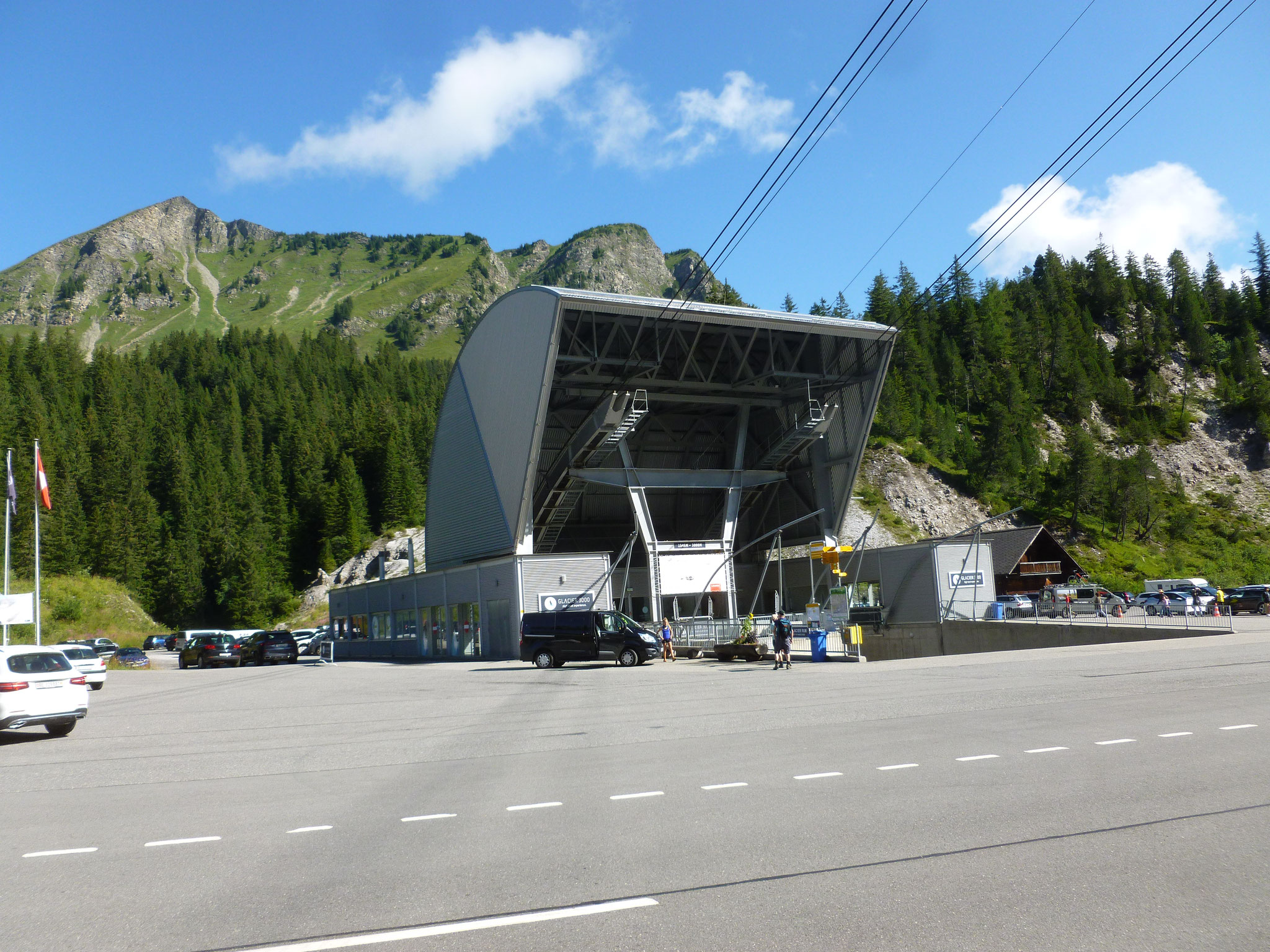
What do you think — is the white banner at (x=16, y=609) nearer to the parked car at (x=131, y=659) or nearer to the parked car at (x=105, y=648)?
the parked car at (x=105, y=648)

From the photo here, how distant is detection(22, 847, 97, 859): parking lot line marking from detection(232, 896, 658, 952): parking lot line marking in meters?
3.67

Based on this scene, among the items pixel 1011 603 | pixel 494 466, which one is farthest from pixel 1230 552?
pixel 494 466

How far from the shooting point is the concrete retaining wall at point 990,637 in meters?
34.1

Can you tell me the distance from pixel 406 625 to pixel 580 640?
19.9 metres

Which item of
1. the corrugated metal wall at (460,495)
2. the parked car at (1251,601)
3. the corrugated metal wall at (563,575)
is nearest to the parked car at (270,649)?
the corrugated metal wall at (460,495)

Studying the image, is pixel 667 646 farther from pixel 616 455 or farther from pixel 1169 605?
pixel 1169 605

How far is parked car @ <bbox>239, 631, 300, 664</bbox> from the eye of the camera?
50.6 metres

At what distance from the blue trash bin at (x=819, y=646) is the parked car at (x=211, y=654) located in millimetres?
33779

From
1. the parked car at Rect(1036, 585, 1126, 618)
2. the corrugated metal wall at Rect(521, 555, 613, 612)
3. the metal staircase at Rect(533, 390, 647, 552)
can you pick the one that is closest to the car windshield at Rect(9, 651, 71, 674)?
the corrugated metal wall at Rect(521, 555, 613, 612)

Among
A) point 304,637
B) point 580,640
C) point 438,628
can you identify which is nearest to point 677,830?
point 580,640

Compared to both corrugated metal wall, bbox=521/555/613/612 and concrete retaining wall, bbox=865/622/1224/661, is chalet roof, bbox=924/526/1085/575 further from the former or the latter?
corrugated metal wall, bbox=521/555/613/612

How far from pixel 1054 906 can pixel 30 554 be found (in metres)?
91.4

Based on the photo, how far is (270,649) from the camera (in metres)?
50.5

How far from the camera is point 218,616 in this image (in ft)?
328
